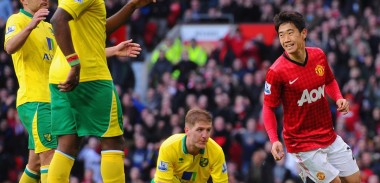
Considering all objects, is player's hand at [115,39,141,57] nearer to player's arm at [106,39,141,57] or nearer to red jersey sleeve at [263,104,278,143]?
player's arm at [106,39,141,57]

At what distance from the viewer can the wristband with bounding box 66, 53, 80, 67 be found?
31.4ft

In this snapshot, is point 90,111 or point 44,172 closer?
point 90,111

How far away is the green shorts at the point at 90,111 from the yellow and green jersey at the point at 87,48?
88mm

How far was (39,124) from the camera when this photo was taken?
36.5 feet

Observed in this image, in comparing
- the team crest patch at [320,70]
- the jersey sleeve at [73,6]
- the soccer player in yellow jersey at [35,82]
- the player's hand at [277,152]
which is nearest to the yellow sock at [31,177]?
the soccer player in yellow jersey at [35,82]

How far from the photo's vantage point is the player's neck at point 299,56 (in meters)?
11.0

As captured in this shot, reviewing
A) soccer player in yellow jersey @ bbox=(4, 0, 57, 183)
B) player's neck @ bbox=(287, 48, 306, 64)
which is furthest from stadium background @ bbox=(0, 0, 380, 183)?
soccer player in yellow jersey @ bbox=(4, 0, 57, 183)

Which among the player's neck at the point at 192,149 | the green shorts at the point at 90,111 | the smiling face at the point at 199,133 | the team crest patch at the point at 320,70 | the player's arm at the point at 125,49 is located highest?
the player's arm at the point at 125,49

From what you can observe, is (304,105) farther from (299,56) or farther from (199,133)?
(199,133)

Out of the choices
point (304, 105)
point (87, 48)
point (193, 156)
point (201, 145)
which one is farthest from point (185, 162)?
point (87, 48)

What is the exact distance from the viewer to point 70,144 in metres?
10.1

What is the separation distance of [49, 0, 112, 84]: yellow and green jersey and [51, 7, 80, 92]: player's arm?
1.06ft

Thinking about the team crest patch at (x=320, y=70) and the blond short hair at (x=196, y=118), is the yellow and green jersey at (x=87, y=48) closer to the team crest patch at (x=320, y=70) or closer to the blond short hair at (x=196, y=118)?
the blond short hair at (x=196, y=118)

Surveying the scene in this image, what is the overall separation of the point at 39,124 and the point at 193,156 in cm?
176
